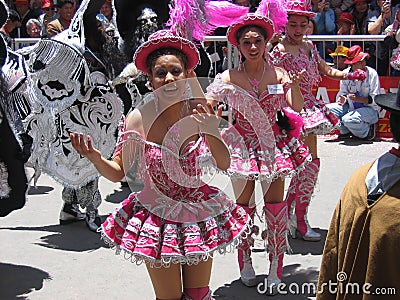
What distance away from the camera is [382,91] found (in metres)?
9.26

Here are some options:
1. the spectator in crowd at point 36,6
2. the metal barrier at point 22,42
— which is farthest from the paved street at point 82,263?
the spectator in crowd at point 36,6

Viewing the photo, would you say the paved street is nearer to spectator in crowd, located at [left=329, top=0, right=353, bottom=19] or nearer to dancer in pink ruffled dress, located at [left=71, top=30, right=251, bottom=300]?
dancer in pink ruffled dress, located at [left=71, top=30, right=251, bottom=300]

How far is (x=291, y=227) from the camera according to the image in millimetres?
5809

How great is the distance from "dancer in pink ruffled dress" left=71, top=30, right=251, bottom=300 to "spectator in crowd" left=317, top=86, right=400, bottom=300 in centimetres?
82

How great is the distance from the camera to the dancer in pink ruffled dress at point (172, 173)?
11.1ft

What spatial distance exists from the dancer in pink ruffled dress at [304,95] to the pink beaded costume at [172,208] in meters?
2.13

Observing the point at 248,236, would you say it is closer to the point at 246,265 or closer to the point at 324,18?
the point at 246,265

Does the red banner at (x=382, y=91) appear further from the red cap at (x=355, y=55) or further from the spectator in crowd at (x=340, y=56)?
the red cap at (x=355, y=55)

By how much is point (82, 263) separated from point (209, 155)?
87.5 inches

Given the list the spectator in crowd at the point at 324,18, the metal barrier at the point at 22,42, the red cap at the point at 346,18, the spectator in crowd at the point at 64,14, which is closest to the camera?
the spectator in crowd at the point at 64,14

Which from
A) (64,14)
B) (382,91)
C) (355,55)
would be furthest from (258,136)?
(382,91)

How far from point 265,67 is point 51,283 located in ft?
7.21

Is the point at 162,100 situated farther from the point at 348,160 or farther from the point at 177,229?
the point at 348,160

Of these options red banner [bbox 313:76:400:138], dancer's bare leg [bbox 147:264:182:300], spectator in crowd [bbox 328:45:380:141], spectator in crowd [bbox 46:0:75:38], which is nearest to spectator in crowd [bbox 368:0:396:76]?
red banner [bbox 313:76:400:138]
